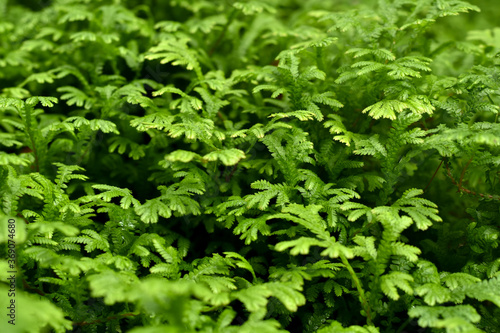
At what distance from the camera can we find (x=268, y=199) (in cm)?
186

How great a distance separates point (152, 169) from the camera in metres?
2.31

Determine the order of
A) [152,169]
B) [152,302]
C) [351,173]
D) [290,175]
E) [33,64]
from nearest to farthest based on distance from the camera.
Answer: [152,302] → [290,175] → [351,173] → [152,169] → [33,64]

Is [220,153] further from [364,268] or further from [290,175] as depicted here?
[364,268]

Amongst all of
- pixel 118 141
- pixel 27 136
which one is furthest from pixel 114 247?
pixel 27 136

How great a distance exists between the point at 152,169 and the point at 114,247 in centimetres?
58

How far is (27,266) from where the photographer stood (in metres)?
1.79

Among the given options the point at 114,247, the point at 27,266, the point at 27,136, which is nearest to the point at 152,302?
the point at 114,247

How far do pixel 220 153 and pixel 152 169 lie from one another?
667 mm

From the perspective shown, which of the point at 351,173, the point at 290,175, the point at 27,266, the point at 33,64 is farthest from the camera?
the point at 33,64

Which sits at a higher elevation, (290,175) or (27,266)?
(290,175)

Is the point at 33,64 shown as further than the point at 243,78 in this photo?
Yes

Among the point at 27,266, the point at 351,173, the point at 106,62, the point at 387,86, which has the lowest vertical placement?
the point at 27,266

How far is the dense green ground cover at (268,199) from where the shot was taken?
158cm

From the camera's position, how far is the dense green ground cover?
158cm
